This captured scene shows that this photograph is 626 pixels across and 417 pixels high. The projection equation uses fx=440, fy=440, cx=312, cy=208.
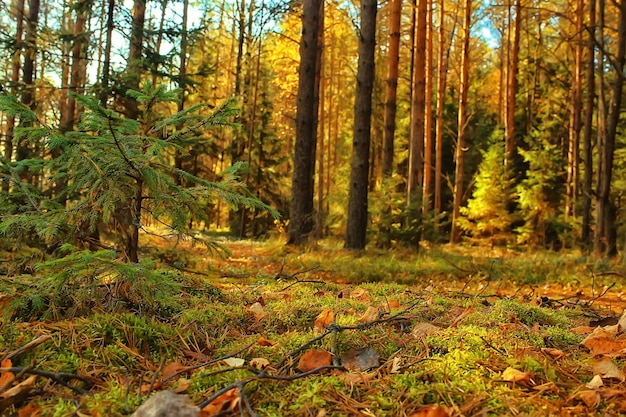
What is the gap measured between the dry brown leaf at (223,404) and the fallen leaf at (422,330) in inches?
37.7

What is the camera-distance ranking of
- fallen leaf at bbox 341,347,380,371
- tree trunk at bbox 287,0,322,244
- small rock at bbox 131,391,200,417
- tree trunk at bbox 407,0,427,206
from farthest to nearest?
tree trunk at bbox 407,0,427,206, tree trunk at bbox 287,0,322,244, fallen leaf at bbox 341,347,380,371, small rock at bbox 131,391,200,417

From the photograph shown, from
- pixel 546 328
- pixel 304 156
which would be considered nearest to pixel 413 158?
pixel 304 156

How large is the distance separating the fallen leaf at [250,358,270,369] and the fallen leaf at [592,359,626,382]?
1.20 m

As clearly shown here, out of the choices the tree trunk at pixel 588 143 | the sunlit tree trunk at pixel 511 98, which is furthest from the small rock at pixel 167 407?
the sunlit tree trunk at pixel 511 98

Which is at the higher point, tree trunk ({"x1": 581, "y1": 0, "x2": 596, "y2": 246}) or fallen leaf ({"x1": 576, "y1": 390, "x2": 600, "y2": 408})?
tree trunk ({"x1": 581, "y1": 0, "x2": 596, "y2": 246})

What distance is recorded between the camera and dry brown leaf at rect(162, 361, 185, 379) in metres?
1.59

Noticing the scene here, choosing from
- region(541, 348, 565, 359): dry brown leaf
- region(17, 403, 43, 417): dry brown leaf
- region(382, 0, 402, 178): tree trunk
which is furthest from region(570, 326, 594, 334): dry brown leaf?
region(382, 0, 402, 178): tree trunk

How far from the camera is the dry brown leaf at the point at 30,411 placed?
1.28 metres

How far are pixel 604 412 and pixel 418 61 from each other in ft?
43.7

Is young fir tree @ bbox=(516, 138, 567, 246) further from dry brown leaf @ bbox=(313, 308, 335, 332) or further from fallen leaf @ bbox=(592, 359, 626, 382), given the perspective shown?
fallen leaf @ bbox=(592, 359, 626, 382)

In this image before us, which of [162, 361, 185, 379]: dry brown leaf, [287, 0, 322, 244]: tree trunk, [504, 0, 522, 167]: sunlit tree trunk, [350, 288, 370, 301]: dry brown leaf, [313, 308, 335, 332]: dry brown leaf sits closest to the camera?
[162, 361, 185, 379]: dry brown leaf

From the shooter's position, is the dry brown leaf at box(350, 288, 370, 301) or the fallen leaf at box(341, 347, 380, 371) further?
the dry brown leaf at box(350, 288, 370, 301)

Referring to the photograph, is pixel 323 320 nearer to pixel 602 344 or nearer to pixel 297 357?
pixel 297 357

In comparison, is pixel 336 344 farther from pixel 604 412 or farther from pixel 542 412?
pixel 604 412
